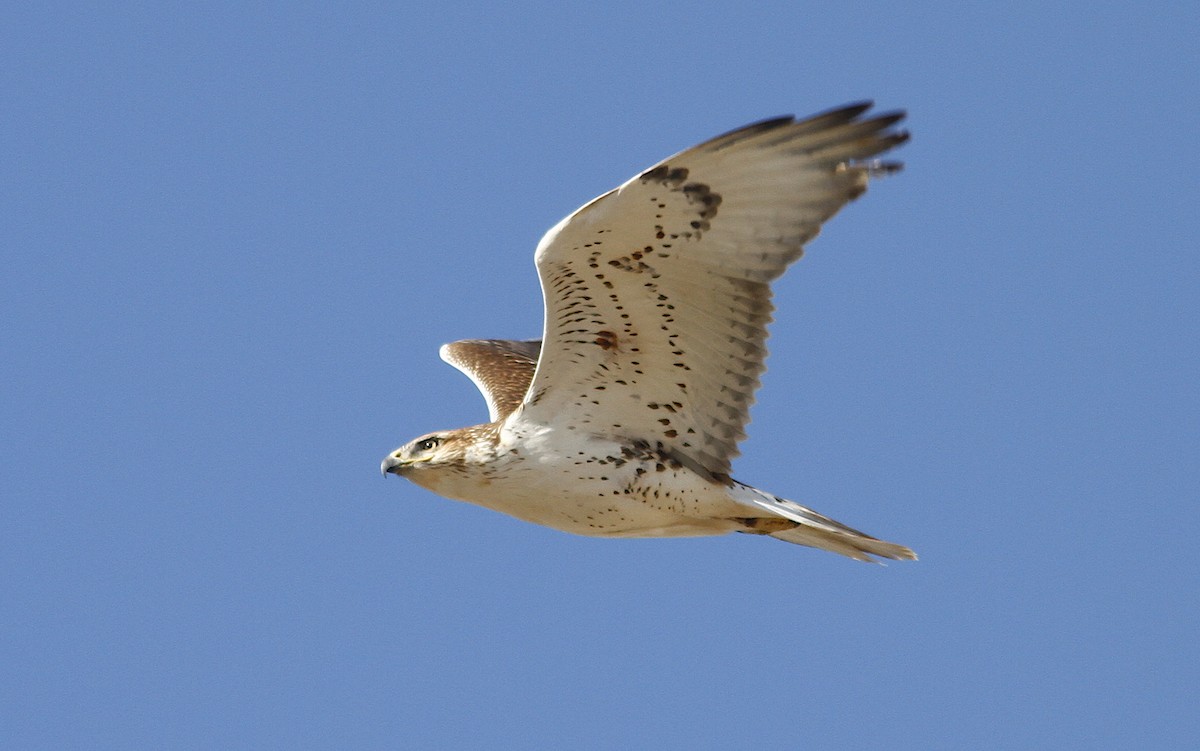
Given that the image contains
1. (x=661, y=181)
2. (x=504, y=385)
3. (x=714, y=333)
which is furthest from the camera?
(x=504, y=385)

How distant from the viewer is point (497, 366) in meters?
11.0

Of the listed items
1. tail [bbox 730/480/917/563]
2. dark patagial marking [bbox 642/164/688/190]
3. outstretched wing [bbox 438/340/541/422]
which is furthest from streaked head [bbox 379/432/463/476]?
dark patagial marking [bbox 642/164/688/190]

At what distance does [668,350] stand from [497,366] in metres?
2.68

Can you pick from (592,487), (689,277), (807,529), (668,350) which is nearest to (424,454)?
(592,487)

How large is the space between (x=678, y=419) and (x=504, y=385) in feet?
6.66

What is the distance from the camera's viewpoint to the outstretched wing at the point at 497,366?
10.2m

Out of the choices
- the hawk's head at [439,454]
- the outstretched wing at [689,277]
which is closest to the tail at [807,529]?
the outstretched wing at [689,277]

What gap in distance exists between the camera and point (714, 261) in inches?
318

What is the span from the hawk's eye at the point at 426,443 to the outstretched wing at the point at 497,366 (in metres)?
0.92

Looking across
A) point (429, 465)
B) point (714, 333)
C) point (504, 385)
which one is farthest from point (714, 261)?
point (504, 385)

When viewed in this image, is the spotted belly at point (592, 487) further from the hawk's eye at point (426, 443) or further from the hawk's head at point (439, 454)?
the hawk's eye at point (426, 443)

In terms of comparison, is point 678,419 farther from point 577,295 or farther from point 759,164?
point 759,164

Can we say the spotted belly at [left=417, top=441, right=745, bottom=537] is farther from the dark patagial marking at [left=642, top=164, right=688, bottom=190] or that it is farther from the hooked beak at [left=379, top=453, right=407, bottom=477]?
the dark patagial marking at [left=642, top=164, right=688, bottom=190]

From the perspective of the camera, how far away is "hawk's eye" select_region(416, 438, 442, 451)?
8945 millimetres
